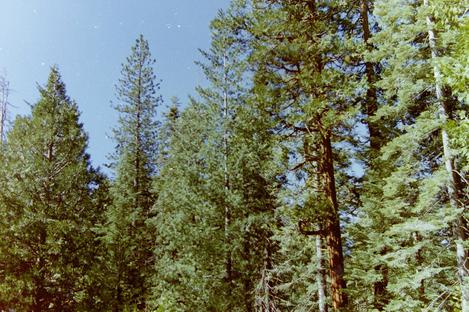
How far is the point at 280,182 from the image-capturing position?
668 inches

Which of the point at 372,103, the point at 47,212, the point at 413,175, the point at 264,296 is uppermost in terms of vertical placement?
the point at 372,103

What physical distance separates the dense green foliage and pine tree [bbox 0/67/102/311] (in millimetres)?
63

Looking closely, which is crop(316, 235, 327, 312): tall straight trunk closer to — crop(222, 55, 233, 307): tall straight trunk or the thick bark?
crop(222, 55, 233, 307): tall straight trunk

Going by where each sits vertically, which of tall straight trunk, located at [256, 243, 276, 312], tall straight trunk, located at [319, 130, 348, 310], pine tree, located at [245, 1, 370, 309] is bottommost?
tall straight trunk, located at [256, 243, 276, 312]

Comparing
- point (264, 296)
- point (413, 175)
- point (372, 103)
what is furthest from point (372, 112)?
point (264, 296)

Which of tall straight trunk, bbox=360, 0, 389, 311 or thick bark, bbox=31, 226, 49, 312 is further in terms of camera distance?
thick bark, bbox=31, 226, 49, 312

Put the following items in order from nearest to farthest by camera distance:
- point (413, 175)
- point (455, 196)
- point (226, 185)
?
point (455, 196)
point (413, 175)
point (226, 185)

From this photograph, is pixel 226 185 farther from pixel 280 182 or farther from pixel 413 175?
pixel 413 175

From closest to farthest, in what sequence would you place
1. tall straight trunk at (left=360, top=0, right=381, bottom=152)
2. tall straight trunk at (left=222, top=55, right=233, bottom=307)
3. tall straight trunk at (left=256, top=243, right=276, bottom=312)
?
1. tall straight trunk at (left=360, top=0, right=381, bottom=152)
2. tall straight trunk at (left=256, top=243, right=276, bottom=312)
3. tall straight trunk at (left=222, top=55, right=233, bottom=307)

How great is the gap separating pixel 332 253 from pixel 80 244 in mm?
11028

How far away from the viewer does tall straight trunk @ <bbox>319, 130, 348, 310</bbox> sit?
9.30 meters

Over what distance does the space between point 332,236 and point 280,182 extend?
7307mm

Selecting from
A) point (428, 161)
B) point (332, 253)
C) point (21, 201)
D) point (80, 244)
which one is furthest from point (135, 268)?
point (428, 161)

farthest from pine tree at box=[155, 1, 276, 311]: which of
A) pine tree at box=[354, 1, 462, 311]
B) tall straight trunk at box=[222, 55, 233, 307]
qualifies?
pine tree at box=[354, 1, 462, 311]
